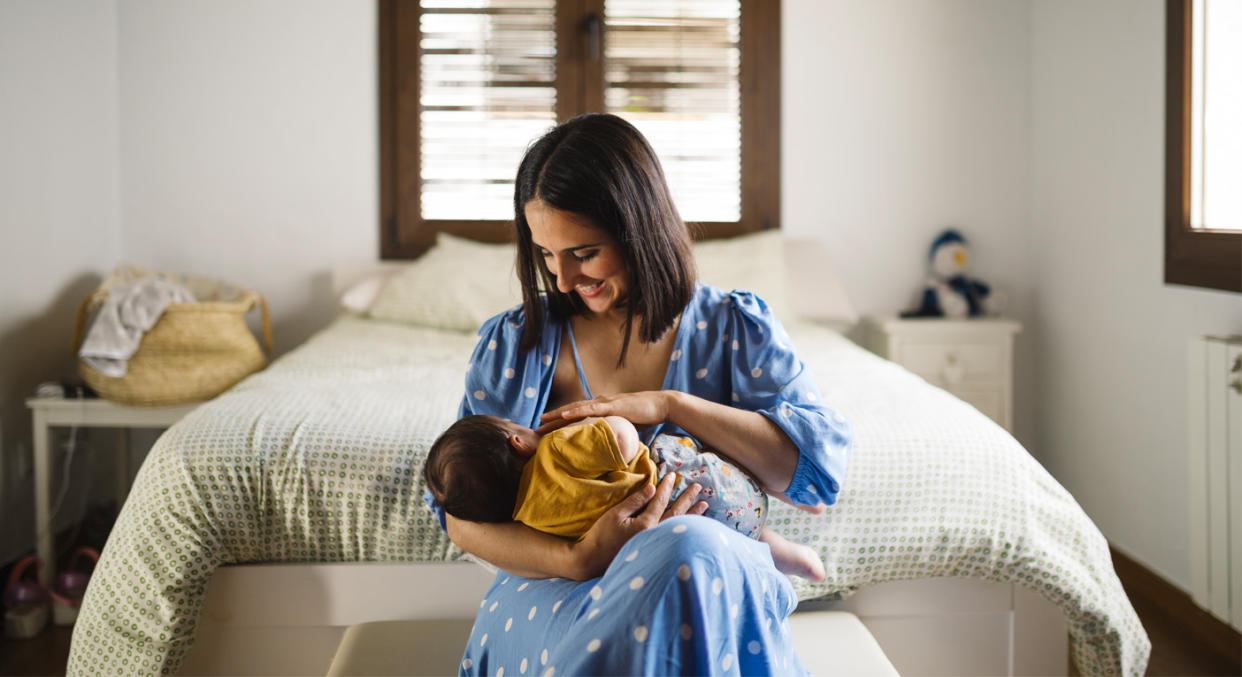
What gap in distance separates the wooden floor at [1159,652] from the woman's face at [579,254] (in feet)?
5.05

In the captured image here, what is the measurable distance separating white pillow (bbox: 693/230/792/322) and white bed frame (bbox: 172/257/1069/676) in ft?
4.41

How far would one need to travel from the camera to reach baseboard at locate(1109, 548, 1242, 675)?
206 cm

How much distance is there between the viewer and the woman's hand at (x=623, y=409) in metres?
1.20

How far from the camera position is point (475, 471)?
3.86ft

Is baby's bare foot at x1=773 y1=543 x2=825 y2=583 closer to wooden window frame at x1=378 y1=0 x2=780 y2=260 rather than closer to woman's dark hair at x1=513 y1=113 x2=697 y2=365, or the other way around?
woman's dark hair at x1=513 y1=113 x2=697 y2=365

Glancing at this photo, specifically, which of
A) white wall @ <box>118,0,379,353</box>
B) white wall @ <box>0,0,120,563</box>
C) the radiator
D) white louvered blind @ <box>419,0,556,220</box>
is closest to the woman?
the radiator

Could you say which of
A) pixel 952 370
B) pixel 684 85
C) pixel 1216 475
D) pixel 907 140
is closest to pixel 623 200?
pixel 1216 475

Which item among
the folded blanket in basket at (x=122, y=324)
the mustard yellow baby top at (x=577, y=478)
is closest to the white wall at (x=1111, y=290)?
the mustard yellow baby top at (x=577, y=478)

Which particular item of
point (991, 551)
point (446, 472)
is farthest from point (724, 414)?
point (991, 551)

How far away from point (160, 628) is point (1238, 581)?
206 centimetres

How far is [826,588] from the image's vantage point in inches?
60.0

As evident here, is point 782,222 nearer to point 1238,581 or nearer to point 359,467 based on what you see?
point 1238,581

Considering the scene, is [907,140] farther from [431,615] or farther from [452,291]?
[431,615]

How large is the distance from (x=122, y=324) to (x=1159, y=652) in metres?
2.71
